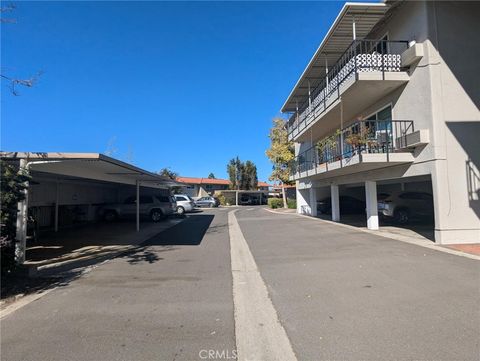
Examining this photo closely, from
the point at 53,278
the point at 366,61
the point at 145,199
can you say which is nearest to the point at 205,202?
the point at 145,199

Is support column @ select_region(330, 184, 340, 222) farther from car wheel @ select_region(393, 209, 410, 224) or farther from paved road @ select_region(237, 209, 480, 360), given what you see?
paved road @ select_region(237, 209, 480, 360)

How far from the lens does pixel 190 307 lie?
4.97 m

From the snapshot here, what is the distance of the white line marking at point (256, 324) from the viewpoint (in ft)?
11.7

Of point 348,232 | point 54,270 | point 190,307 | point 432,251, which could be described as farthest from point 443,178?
point 54,270

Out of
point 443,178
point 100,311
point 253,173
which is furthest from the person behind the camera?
point 253,173

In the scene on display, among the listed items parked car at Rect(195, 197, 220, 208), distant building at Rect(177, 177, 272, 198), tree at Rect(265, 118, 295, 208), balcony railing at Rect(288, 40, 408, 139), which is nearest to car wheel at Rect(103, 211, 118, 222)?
balcony railing at Rect(288, 40, 408, 139)

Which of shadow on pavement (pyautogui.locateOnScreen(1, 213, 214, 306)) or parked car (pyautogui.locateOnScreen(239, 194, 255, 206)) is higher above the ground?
parked car (pyautogui.locateOnScreen(239, 194, 255, 206))

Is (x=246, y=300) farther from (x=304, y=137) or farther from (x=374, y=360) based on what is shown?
(x=304, y=137)

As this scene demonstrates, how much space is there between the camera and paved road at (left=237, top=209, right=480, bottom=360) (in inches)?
141

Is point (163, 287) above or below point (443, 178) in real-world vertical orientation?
below

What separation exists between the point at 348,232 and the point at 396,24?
27.8ft

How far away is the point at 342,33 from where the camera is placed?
44.9 feet

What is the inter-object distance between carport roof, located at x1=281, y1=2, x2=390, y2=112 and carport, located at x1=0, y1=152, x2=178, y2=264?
32.2 ft

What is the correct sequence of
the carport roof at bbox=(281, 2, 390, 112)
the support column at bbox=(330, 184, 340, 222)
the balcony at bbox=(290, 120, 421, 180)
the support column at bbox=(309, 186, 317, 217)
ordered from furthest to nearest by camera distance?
the support column at bbox=(309, 186, 317, 217), the support column at bbox=(330, 184, 340, 222), the carport roof at bbox=(281, 2, 390, 112), the balcony at bbox=(290, 120, 421, 180)
